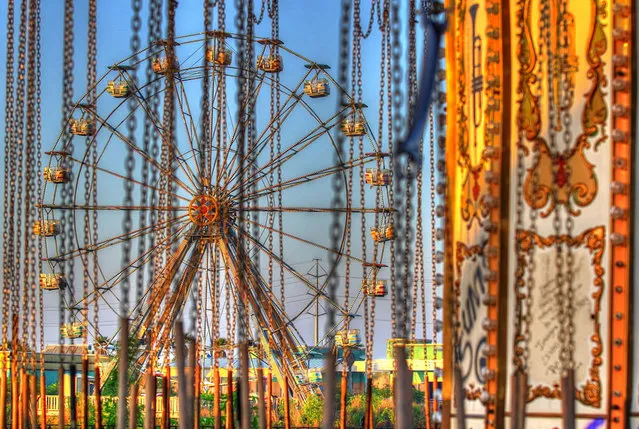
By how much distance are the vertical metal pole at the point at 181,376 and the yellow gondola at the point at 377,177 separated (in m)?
19.4

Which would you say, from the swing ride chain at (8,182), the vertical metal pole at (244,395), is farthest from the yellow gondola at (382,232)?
the vertical metal pole at (244,395)

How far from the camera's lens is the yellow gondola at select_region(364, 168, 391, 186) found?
25906 millimetres

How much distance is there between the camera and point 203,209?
2642 cm

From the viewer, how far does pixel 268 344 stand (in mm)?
26453

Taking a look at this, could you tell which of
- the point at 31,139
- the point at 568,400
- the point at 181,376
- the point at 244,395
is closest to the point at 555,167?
the point at 568,400

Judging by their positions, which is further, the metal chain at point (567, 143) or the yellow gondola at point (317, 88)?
the yellow gondola at point (317, 88)

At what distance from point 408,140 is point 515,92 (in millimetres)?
457

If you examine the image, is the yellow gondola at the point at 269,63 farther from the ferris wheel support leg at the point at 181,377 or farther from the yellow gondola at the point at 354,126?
the ferris wheel support leg at the point at 181,377

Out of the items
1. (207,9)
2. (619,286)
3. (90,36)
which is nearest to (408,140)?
(619,286)

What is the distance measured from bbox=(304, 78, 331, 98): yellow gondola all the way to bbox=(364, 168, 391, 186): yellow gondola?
68.7 inches

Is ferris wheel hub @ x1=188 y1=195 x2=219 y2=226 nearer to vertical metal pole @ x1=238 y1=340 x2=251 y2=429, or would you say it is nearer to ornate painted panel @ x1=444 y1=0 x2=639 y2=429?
vertical metal pole @ x1=238 y1=340 x2=251 y2=429

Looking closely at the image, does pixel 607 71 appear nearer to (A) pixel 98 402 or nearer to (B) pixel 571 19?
(B) pixel 571 19

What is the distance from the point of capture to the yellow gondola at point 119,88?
27.2m

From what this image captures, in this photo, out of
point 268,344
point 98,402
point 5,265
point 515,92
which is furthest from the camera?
point 268,344
